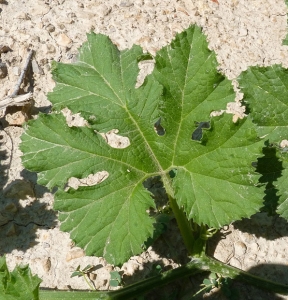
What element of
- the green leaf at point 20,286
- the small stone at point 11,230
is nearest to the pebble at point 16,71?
the small stone at point 11,230

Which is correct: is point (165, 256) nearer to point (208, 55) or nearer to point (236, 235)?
point (236, 235)

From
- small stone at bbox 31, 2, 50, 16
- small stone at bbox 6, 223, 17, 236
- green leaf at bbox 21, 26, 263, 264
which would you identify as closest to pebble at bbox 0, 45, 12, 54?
small stone at bbox 31, 2, 50, 16

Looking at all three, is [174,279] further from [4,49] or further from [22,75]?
[4,49]

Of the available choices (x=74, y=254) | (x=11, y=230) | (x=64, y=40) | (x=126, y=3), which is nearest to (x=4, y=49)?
(x=64, y=40)

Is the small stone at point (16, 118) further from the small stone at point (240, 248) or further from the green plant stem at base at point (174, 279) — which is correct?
the small stone at point (240, 248)

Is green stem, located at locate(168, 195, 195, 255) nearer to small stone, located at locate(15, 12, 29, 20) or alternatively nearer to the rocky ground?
the rocky ground

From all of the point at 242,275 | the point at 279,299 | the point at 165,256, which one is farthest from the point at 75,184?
the point at 279,299
